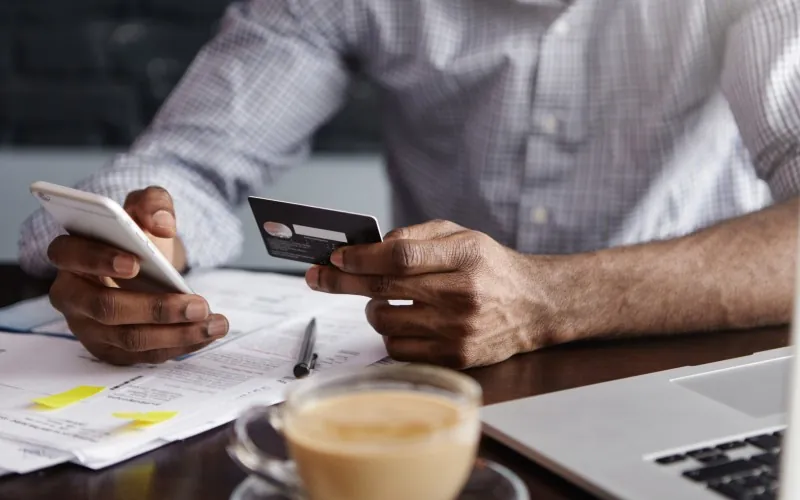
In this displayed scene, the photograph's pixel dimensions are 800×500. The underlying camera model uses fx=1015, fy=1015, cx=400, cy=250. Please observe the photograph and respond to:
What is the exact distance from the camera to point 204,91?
1.46m

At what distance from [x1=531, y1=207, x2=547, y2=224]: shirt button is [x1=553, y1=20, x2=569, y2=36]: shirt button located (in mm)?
247

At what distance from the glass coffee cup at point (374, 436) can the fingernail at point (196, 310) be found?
311 mm

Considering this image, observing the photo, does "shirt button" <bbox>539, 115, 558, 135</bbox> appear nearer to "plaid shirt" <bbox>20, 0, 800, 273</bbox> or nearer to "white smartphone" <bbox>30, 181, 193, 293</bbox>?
"plaid shirt" <bbox>20, 0, 800, 273</bbox>

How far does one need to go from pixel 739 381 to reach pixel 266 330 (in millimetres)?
468

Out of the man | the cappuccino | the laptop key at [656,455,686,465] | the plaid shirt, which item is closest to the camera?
the cappuccino

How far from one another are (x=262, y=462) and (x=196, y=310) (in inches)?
13.1

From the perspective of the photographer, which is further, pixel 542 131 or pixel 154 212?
pixel 542 131

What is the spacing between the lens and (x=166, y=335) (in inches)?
36.2

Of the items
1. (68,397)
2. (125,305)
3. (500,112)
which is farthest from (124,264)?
(500,112)

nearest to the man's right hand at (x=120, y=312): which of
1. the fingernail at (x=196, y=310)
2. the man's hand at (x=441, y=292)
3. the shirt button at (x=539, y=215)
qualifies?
the fingernail at (x=196, y=310)

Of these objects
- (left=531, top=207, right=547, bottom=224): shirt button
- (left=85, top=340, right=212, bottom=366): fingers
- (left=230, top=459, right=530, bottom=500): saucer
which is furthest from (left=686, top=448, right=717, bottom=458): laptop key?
(left=531, top=207, right=547, bottom=224): shirt button

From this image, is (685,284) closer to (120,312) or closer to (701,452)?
(701,452)

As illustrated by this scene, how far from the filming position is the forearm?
1005mm

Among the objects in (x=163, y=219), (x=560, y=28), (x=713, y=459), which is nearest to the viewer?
(x=713, y=459)
